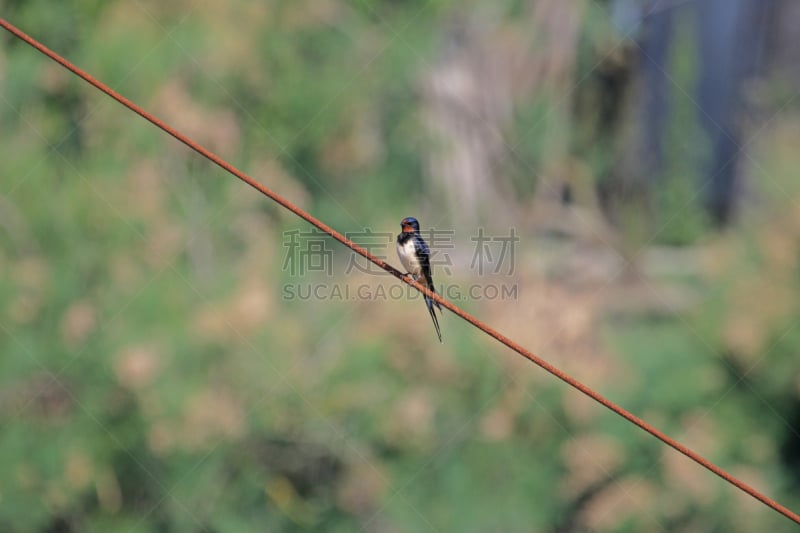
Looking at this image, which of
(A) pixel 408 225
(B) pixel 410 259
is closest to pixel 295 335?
(A) pixel 408 225

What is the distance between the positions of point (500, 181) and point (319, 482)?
24.7ft

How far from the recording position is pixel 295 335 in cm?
1016

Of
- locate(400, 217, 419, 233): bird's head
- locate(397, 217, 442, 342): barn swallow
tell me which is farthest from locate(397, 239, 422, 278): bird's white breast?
locate(400, 217, 419, 233): bird's head

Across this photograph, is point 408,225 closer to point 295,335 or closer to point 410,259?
point 410,259

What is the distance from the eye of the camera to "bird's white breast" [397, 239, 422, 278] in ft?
16.5

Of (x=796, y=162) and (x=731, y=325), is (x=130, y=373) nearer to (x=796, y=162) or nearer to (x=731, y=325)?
(x=731, y=325)

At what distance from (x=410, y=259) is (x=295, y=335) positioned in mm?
5244

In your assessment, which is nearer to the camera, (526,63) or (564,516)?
(564,516)

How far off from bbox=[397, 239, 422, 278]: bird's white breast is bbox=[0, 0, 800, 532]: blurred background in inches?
157

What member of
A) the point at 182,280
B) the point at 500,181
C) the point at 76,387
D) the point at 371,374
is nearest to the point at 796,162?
the point at 500,181

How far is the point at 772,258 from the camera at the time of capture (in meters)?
11.5

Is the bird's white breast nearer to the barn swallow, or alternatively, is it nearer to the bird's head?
the barn swallow

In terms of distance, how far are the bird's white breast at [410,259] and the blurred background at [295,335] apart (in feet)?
13.1

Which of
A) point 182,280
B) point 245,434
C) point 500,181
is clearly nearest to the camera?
point 245,434
